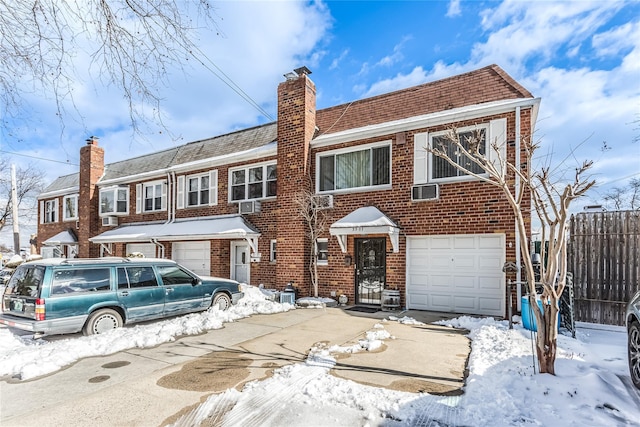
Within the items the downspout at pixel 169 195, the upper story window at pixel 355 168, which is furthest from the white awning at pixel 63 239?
the upper story window at pixel 355 168

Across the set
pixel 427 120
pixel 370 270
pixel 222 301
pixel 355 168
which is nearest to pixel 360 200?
pixel 355 168

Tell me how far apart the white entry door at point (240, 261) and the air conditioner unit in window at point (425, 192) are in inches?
272

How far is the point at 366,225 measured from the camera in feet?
32.6

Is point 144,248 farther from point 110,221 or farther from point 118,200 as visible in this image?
point 118,200

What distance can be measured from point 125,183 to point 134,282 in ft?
39.7

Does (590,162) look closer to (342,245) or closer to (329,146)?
(342,245)

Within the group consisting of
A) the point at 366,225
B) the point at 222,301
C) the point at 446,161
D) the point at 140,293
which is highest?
the point at 446,161

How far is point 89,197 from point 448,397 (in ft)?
68.5

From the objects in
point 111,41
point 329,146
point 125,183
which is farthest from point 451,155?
point 125,183

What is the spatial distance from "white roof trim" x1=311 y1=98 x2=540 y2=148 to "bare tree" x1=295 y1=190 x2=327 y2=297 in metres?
1.88

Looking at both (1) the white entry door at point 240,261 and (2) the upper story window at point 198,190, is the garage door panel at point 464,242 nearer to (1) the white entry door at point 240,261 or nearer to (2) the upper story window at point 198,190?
(1) the white entry door at point 240,261

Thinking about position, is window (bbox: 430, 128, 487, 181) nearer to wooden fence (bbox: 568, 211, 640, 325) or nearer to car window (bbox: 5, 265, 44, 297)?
wooden fence (bbox: 568, 211, 640, 325)

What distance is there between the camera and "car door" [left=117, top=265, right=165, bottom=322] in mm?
7590

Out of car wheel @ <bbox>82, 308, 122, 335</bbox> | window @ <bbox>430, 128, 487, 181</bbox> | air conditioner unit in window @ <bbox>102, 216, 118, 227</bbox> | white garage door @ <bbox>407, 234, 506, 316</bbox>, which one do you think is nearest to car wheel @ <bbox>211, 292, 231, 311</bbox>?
car wheel @ <bbox>82, 308, 122, 335</bbox>
